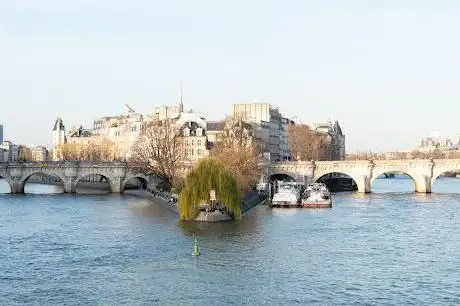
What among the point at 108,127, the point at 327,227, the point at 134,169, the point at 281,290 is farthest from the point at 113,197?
the point at 108,127

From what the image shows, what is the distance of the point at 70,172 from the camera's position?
90.3 m

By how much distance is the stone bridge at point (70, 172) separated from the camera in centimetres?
8912

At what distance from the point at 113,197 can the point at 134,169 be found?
8136 millimetres

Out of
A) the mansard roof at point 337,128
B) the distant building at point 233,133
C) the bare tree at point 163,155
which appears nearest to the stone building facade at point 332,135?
the mansard roof at point 337,128

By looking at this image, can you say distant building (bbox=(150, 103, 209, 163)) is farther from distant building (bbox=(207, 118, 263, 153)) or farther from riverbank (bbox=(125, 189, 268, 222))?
riverbank (bbox=(125, 189, 268, 222))

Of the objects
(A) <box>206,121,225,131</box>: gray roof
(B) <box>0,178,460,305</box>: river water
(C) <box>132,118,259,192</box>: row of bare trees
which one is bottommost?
(B) <box>0,178,460,305</box>: river water

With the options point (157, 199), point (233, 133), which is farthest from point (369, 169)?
point (157, 199)

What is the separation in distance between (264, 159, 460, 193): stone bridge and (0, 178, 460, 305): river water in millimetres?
27423

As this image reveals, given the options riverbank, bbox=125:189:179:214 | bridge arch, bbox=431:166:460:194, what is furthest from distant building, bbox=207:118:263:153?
bridge arch, bbox=431:166:460:194

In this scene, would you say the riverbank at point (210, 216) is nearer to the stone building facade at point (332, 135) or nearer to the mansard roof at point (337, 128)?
the stone building facade at point (332, 135)

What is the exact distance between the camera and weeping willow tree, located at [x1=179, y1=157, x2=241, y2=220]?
A: 1999 inches

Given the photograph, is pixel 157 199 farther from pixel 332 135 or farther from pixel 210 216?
pixel 332 135

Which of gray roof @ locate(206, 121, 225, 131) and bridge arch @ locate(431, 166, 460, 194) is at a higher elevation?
gray roof @ locate(206, 121, 225, 131)

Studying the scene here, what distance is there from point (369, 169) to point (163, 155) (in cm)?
2433
